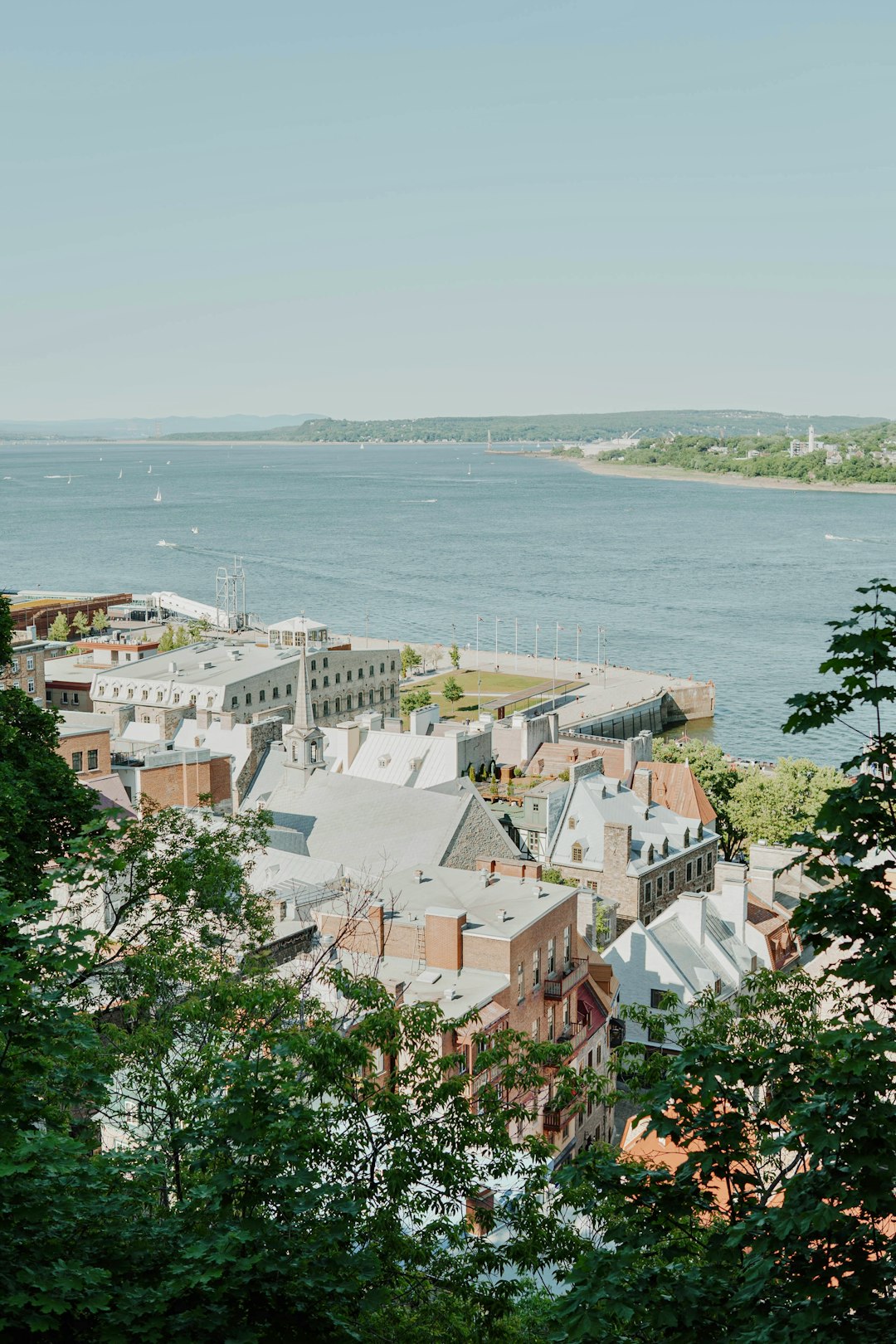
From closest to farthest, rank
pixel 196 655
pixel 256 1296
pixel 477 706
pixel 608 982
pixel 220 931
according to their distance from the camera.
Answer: pixel 256 1296 → pixel 220 931 → pixel 608 982 → pixel 196 655 → pixel 477 706

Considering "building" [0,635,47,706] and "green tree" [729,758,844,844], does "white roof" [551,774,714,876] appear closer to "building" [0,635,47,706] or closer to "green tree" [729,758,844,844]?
"green tree" [729,758,844,844]

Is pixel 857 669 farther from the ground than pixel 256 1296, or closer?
farther from the ground

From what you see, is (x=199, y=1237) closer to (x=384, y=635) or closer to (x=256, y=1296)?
(x=256, y=1296)

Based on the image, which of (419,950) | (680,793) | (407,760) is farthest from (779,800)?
(419,950)

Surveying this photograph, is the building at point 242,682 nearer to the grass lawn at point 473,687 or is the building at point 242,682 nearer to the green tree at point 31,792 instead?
the grass lawn at point 473,687

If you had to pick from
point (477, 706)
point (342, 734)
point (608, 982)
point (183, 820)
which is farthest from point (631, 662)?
point (183, 820)

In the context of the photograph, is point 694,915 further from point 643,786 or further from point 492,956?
point 643,786
